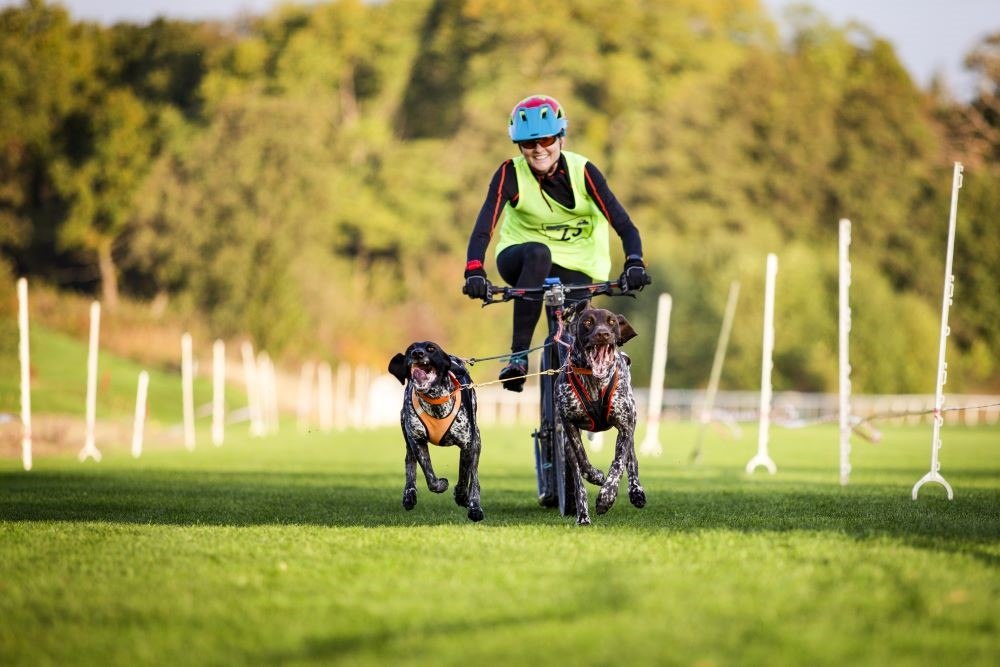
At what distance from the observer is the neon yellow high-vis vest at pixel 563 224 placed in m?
10.4

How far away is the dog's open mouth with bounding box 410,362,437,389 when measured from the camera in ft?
32.1

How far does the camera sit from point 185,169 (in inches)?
2643

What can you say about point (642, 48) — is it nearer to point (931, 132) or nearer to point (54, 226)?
point (931, 132)

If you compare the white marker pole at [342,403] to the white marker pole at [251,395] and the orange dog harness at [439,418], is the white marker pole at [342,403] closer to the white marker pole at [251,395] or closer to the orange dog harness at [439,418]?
the white marker pole at [251,395]

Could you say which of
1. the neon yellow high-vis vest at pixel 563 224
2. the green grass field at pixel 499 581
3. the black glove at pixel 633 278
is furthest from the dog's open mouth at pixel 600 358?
the neon yellow high-vis vest at pixel 563 224

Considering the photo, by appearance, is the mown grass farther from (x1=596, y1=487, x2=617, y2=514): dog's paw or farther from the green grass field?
(x1=596, y1=487, x2=617, y2=514): dog's paw

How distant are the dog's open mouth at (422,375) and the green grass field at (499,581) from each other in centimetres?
88

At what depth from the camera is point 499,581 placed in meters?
6.69

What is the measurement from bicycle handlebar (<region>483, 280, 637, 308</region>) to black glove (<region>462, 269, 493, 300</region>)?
0.13 feet

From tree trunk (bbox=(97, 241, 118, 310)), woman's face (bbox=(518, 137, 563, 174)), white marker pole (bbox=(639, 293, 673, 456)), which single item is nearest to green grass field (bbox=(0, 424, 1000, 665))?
woman's face (bbox=(518, 137, 563, 174))

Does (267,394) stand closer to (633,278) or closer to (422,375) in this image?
(422,375)

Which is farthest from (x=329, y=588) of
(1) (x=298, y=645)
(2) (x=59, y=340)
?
(2) (x=59, y=340)

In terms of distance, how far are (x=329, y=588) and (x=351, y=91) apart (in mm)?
77809

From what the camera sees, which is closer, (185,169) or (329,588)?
(329,588)
